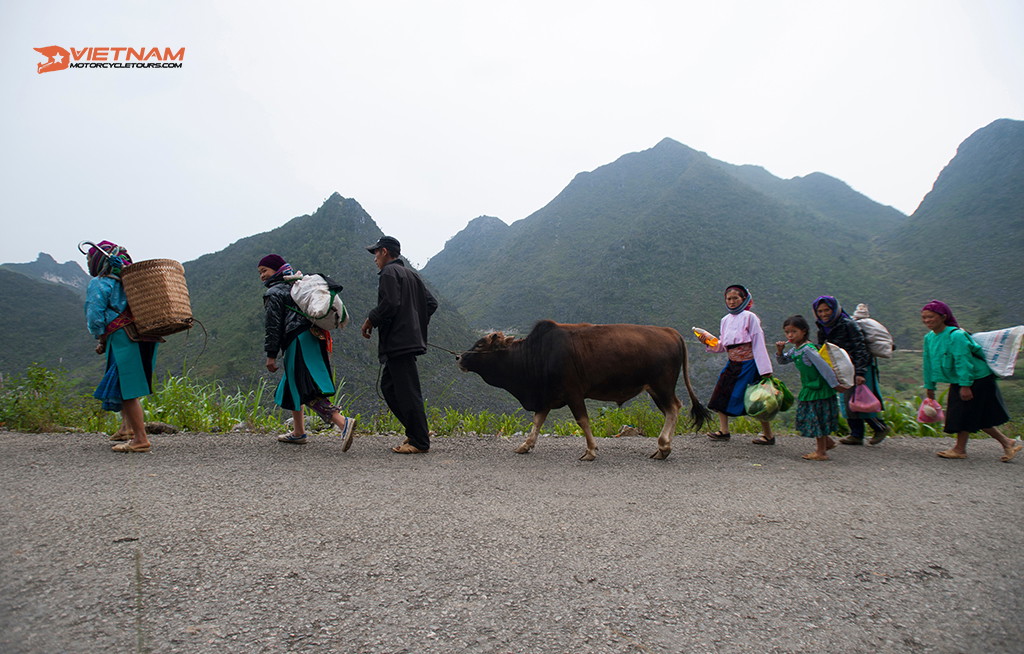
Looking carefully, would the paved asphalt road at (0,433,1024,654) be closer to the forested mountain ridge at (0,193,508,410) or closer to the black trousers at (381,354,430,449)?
the black trousers at (381,354,430,449)

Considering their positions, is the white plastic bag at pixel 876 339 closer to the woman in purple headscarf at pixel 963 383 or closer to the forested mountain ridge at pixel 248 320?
the woman in purple headscarf at pixel 963 383

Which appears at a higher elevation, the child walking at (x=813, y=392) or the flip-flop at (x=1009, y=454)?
the child walking at (x=813, y=392)

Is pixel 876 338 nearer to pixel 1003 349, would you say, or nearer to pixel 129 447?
pixel 1003 349

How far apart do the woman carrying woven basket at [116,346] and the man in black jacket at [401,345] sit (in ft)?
5.91

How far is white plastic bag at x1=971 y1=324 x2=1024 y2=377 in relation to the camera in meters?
5.15

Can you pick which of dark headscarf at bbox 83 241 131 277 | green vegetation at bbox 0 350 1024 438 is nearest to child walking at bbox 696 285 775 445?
green vegetation at bbox 0 350 1024 438

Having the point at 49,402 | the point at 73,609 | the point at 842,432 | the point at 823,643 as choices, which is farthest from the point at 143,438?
the point at 842,432

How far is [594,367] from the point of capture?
215 inches

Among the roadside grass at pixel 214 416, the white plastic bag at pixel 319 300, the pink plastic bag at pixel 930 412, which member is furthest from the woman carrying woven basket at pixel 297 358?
the pink plastic bag at pixel 930 412

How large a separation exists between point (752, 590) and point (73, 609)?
8.32 feet

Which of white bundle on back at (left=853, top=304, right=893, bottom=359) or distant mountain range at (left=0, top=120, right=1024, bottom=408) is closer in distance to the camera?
white bundle on back at (left=853, top=304, right=893, bottom=359)

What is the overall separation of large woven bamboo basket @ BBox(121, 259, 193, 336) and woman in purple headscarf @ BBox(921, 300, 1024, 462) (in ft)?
22.1

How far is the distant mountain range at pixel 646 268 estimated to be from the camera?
A: 27.8 meters

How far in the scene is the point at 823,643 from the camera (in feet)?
6.42
